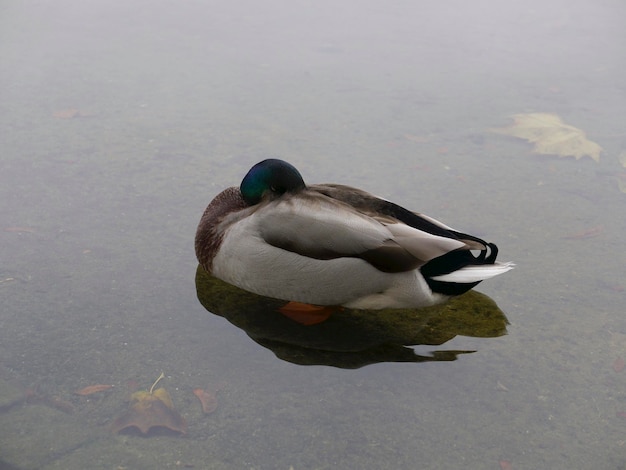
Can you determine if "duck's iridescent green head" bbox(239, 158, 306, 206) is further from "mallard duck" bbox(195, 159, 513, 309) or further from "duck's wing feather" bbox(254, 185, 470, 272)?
"duck's wing feather" bbox(254, 185, 470, 272)

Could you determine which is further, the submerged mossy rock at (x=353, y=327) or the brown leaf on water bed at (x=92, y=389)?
the submerged mossy rock at (x=353, y=327)

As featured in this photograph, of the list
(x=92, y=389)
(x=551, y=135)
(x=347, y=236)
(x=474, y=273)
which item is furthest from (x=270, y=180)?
(x=551, y=135)

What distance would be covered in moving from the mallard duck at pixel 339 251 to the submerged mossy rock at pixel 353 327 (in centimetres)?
10

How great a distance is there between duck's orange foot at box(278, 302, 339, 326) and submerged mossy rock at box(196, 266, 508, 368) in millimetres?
20

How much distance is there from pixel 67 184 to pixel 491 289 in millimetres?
2298

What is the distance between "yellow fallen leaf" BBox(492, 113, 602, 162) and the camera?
206 inches

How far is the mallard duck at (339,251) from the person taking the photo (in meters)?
3.47

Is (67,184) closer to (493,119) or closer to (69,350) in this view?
(69,350)

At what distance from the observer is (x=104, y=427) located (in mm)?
2912

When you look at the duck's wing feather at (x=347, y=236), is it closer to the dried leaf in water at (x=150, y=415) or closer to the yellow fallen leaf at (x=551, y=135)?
the dried leaf in water at (x=150, y=415)

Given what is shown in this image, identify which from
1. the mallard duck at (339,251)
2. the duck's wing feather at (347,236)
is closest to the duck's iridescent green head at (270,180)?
Answer: the mallard duck at (339,251)

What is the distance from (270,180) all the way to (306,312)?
1.97 feet

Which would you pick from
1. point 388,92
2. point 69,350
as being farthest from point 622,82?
point 69,350

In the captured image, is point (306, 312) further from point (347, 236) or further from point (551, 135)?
point (551, 135)
